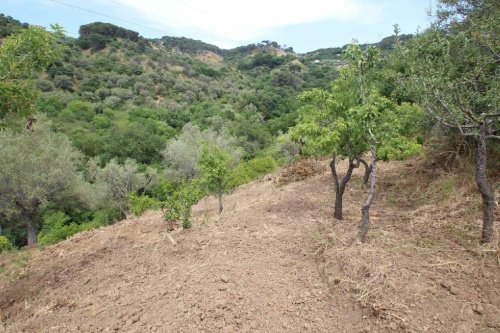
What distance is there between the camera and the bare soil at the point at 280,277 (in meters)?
4.34

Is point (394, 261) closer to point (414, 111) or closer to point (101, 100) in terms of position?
point (414, 111)

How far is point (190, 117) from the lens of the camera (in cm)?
4838

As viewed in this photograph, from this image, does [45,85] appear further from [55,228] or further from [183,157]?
[55,228]

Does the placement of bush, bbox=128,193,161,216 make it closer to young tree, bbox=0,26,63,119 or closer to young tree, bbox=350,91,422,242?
young tree, bbox=0,26,63,119

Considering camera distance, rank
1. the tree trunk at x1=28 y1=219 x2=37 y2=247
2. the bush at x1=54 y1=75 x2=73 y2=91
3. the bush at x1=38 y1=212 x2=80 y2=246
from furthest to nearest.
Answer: the bush at x1=54 y1=75 x2=73 y2=91 → the tree trunk at x1=28 y1=219 x2=37 y2=247 → the bush at x1=38 y1=212 x2=80 y2=246

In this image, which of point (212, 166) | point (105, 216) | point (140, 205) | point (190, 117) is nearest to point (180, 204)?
point (212, 166)

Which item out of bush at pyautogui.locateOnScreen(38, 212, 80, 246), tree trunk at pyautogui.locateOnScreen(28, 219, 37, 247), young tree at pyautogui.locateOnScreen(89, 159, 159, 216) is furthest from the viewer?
young tree at pyautogui.locateOnScreen(89, 159, 159, 216)

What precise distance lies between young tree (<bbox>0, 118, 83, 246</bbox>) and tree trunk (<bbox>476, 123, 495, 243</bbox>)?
58.3ft

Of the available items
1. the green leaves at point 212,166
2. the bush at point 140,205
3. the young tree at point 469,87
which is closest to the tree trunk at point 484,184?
the young tree at point 469,87

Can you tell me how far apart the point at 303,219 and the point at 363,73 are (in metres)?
3.46

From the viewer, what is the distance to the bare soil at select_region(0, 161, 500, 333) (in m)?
4.34

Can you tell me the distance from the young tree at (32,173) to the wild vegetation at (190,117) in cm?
7

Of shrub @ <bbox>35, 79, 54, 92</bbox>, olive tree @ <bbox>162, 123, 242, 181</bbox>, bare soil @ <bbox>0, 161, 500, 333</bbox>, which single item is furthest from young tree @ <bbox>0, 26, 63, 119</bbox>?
shrub @ <bbox>35, 79, 54, 92</bbox>

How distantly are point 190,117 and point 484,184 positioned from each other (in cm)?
4528
